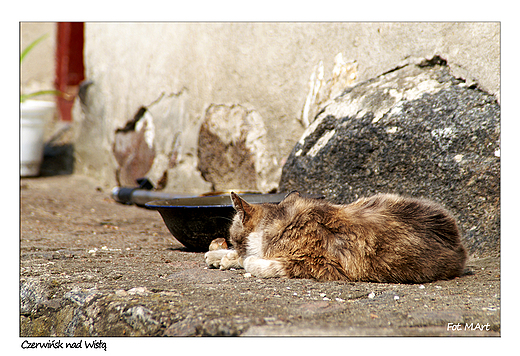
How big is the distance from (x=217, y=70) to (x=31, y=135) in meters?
3.51

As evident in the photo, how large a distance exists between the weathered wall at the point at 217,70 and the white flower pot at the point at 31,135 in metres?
0.52

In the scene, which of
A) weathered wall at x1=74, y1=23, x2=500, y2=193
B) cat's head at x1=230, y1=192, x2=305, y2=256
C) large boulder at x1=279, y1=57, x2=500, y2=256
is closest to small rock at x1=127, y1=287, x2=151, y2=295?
cat's head at x1=230, y1=192, x2=305, y2=256

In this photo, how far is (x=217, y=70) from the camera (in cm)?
466

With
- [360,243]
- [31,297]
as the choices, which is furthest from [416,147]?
[31,297]

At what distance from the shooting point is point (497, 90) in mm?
2678

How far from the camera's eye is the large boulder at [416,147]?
8.88ft

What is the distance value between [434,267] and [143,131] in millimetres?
4358

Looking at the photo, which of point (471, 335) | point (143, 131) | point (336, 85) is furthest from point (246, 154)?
point (471, 335)

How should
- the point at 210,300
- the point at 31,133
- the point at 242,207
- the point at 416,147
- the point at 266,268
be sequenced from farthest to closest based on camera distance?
the point at 31,133 < the point at 416,147 < the point at 242,207 < the point at 266,268 < the point at 210,300

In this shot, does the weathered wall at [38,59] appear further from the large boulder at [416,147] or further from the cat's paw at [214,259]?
the cat's paw at [214,259]

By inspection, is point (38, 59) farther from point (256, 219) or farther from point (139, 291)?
point (139, 291)

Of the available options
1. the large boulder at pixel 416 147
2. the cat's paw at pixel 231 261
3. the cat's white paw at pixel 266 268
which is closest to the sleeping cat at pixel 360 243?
the cat's white paw at pixel 266 268

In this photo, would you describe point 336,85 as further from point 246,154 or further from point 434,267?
point 434,267

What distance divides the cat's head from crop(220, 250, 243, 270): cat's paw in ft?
0.10
